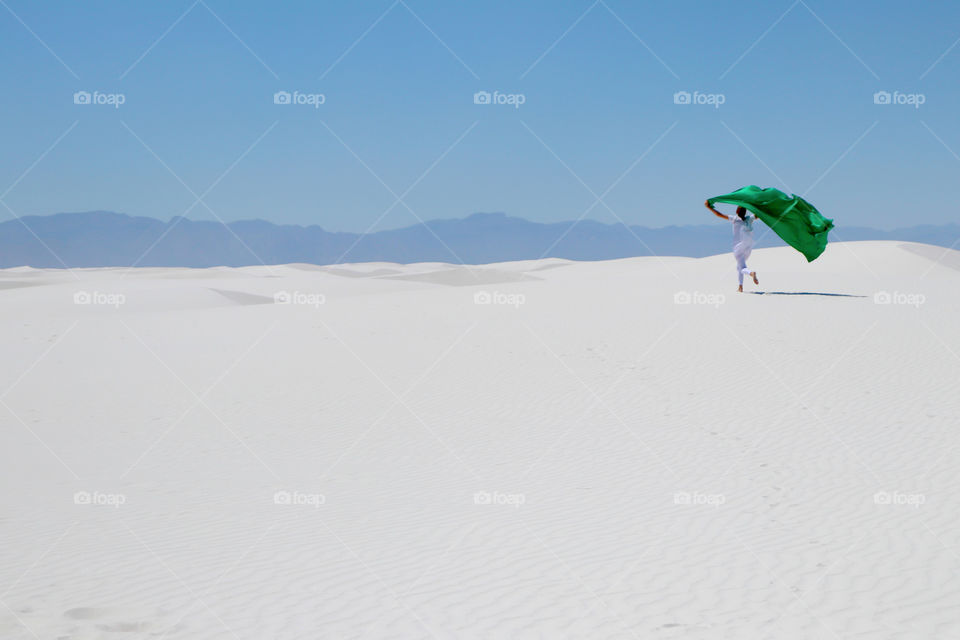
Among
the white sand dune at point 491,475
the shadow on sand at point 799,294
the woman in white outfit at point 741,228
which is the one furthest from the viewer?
the shadow on sand at point 799,294

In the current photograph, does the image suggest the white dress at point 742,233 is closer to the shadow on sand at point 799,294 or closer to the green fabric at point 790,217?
the green fabric at point 790,217

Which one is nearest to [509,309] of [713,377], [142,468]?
[713,377]

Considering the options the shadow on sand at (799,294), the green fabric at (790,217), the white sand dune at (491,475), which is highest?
the green fabric at (790,217)

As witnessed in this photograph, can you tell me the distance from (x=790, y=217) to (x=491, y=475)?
45.2ft

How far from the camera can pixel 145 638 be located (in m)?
5.23

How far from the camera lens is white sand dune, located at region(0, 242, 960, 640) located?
5.77 metres

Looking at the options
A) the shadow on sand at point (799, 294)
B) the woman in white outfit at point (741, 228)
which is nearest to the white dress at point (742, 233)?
the woman in white outfit at point (741, 228)

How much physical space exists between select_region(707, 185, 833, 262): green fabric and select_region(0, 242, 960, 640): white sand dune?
2143 millimetres

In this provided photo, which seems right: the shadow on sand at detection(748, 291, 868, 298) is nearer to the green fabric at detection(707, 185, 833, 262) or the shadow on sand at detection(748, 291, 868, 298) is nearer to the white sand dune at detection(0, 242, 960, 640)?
the green fabric at detection(707, 185, 833, 262)

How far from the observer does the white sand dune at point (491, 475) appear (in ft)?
18.9

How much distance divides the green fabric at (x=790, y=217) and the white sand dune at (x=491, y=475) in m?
2.14

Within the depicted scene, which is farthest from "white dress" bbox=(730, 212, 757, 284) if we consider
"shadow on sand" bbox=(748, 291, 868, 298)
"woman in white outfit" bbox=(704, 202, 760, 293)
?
"shadow on sand" bbox=(748, 291, 868, 298)

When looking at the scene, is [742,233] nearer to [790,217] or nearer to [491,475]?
[790,217]

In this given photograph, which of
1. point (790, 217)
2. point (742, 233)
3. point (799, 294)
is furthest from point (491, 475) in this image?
point (799, 294)
